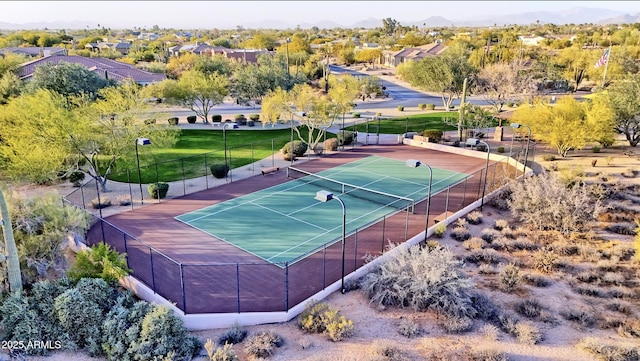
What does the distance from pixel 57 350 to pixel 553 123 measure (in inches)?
1188

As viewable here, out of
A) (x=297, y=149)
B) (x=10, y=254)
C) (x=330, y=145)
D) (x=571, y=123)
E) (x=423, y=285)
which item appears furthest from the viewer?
(x=330, y=145)

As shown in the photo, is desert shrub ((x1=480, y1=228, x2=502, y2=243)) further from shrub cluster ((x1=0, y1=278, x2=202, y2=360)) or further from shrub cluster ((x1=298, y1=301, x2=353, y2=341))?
shrub cluster ((x1=0, y1=278, x2=202, y2=360))

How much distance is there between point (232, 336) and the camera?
12797 millimetres

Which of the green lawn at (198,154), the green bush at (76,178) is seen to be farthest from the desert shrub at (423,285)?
the green bush at (76,178)

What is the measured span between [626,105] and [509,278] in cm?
2277

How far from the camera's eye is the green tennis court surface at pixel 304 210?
18.9 m

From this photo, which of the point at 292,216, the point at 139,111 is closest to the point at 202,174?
the point at 139,111

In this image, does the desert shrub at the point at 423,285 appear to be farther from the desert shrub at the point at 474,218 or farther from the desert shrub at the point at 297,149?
the desert shrub at the point at 297,149

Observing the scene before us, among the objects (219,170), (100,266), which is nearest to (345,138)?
(219,170)

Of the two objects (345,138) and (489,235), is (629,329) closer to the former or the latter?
(489,235)

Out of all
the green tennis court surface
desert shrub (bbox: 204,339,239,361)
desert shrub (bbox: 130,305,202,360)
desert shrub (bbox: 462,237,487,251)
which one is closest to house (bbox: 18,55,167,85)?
the green tennis court surface

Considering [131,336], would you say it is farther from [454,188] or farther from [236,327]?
[454,188]

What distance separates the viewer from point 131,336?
12008 mm

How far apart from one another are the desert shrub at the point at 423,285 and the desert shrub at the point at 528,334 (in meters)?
1.40
